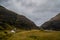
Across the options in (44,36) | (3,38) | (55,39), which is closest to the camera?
(55,39)

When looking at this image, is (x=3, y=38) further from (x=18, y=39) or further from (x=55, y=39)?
(x=55, y=39)

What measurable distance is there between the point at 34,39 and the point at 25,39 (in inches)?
195

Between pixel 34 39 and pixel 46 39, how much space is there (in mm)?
6717

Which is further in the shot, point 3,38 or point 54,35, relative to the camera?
point 3,38

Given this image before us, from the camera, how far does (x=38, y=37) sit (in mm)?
81688

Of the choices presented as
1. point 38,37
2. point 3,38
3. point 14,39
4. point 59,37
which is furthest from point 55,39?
point 3,38

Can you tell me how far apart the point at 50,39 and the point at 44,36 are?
523 centimetres

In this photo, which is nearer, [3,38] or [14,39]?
[14,39]

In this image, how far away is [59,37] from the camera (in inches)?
3031

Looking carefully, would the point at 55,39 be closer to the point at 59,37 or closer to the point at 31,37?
the point at 59,37

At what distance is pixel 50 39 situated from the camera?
77.0m

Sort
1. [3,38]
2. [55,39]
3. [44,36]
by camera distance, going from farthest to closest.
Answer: [3,38]
[44,36]
[55,39]

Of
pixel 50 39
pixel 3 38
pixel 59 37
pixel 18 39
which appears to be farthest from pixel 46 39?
pixel 3 38

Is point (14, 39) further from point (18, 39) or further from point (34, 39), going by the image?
point (34, 39)
